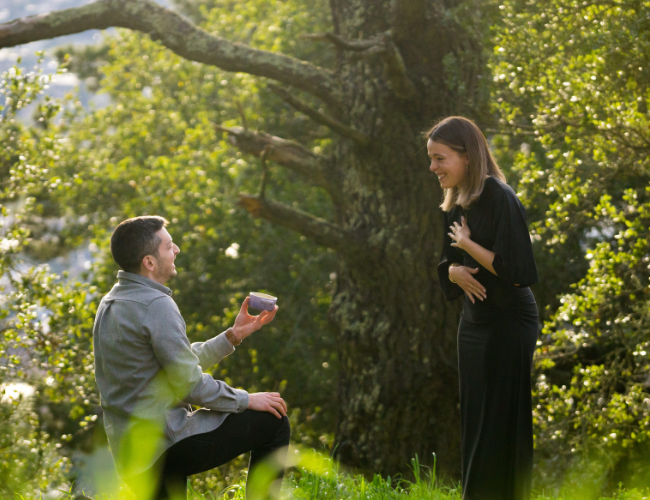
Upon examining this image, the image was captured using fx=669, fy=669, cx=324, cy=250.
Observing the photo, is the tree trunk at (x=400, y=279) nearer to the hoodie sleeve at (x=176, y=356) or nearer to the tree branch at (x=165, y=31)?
the tree branch at (x=165, y=31)

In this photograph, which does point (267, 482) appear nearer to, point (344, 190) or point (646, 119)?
point (646, 119)

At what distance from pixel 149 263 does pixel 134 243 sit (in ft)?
0.34

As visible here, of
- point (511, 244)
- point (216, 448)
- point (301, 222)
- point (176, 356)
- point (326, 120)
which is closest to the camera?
point (176, 356)

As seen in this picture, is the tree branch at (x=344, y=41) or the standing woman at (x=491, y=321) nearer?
the standing woman at (x=491, y=321)

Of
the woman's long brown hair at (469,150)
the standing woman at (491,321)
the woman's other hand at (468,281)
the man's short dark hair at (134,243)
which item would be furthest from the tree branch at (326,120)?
the man's short dark hair at (134,243)

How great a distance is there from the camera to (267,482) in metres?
2.87

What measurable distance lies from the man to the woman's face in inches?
53.1

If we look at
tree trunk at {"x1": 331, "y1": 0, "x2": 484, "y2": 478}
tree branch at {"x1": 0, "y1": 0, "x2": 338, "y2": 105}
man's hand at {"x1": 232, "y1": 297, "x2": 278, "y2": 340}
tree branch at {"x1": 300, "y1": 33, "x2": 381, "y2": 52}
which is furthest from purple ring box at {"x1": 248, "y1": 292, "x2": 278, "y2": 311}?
tree branch at {"x1": 0, "y1": 0, "x2": 338, "y2": 105}

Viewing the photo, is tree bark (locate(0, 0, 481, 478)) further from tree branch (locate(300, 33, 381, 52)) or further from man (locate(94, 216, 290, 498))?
man (locate(94, 216, 290, 498))

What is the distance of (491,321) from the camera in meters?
3.16

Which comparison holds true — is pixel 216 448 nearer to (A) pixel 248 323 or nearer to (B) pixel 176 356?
(B) pixel 176 356

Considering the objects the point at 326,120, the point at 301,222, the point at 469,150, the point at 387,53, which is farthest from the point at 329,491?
the point at 387,53

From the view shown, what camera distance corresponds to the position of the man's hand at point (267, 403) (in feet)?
9.21

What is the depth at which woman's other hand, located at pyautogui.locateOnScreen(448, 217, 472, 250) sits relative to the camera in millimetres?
3191
